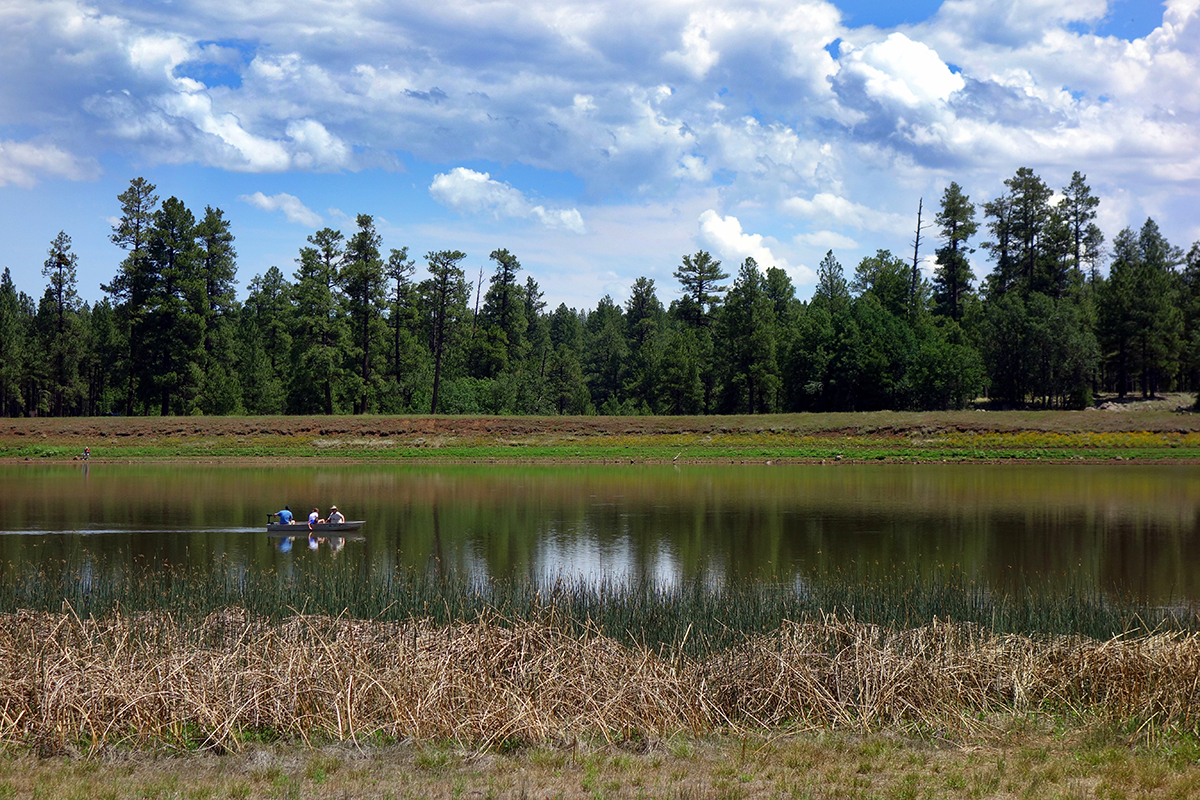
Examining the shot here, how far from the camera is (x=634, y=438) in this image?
6253cm

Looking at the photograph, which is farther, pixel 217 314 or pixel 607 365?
pixel 607 365

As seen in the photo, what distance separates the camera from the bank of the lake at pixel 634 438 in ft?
181

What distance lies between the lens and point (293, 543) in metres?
26.0

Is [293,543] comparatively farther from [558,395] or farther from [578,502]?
[558,395]

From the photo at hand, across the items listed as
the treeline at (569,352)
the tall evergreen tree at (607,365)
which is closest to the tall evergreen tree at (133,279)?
the treeline at (569,352)

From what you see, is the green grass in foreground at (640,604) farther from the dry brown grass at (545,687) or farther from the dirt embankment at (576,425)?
the dirt embankment at (576,425)

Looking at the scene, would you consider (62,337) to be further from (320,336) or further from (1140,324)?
(1140,324)

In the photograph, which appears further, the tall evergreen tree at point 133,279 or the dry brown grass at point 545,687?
the tall evergreen tree at point 133,279

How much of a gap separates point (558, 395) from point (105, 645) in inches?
3312

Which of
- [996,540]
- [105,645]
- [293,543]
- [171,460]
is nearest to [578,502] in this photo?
[293,543]

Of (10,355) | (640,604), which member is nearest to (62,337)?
(10,355)

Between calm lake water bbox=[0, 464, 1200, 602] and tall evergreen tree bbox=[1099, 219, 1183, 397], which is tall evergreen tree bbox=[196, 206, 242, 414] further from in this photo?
tall evergreen tree bbox=[1099, 219, 1183, 397]

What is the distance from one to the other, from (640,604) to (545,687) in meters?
4.65

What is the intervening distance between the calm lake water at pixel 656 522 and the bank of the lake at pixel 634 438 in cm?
759
